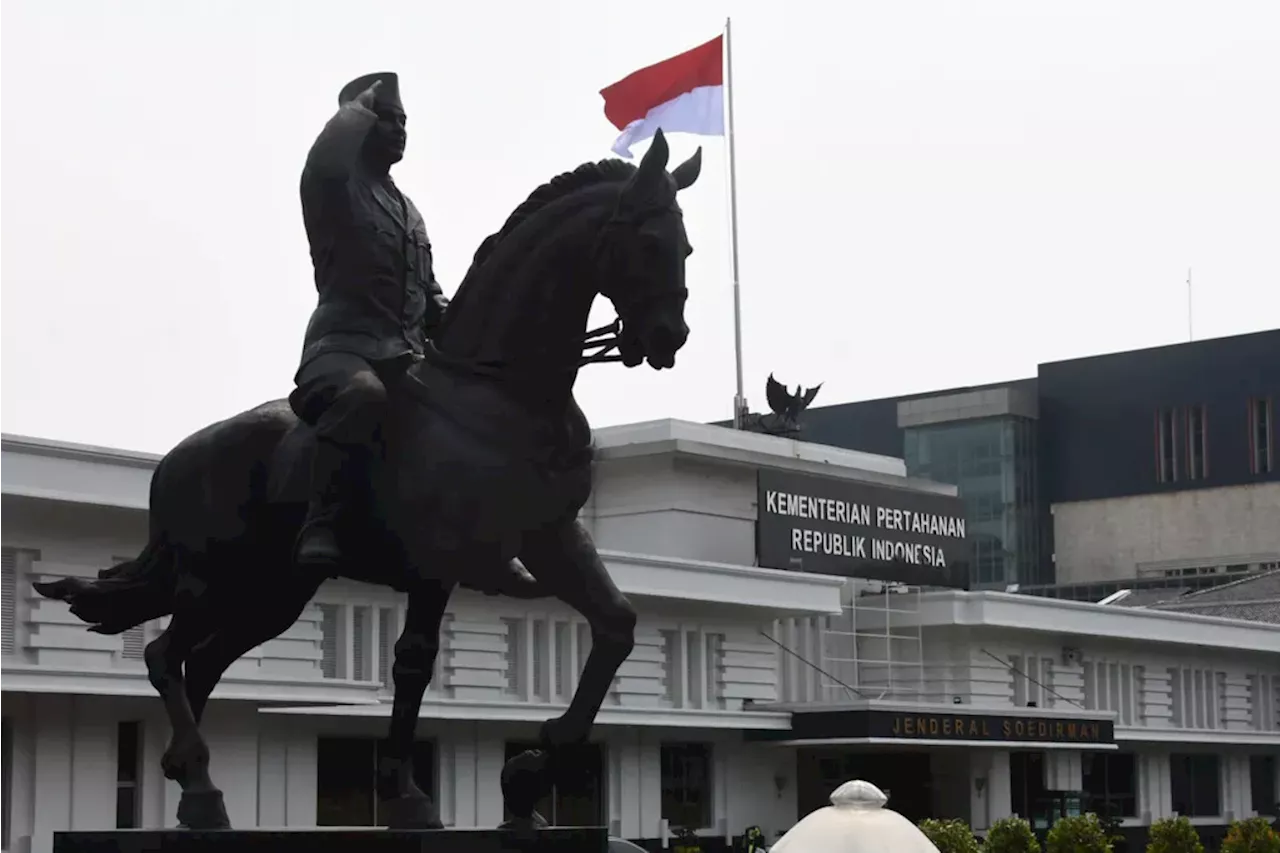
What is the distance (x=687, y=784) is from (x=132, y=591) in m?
27.6

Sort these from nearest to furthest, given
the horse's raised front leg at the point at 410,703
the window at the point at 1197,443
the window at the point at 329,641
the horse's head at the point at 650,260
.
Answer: the horse's head at the point at 650,260
the horse's raised front leg at the point at 410,703
the window at the point at 329,641
the window at the point at 1197,443

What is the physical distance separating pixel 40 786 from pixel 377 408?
18599mm

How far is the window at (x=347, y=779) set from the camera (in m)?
31.1

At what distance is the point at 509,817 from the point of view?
9.95 m

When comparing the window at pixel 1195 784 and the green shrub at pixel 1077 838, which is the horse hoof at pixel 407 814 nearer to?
the green shrub at pixel 1077 838

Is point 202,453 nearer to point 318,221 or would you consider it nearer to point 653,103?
point 318,221

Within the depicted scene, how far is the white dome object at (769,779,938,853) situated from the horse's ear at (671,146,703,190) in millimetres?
2967

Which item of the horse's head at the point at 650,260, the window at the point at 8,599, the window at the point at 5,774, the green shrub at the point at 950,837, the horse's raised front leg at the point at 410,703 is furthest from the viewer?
the green shrub at the point at 950,837

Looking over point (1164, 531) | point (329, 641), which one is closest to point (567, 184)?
point (329, 641)

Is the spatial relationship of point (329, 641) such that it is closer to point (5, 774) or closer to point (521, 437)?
point (5, 774)

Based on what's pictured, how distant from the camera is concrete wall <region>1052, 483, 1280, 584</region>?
73938 mm

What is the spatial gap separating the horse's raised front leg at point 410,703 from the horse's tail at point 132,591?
1477 mm

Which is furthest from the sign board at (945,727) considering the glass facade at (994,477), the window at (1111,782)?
the glass facade at (994,477)

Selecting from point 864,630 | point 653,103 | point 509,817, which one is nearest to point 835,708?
point 864,630
